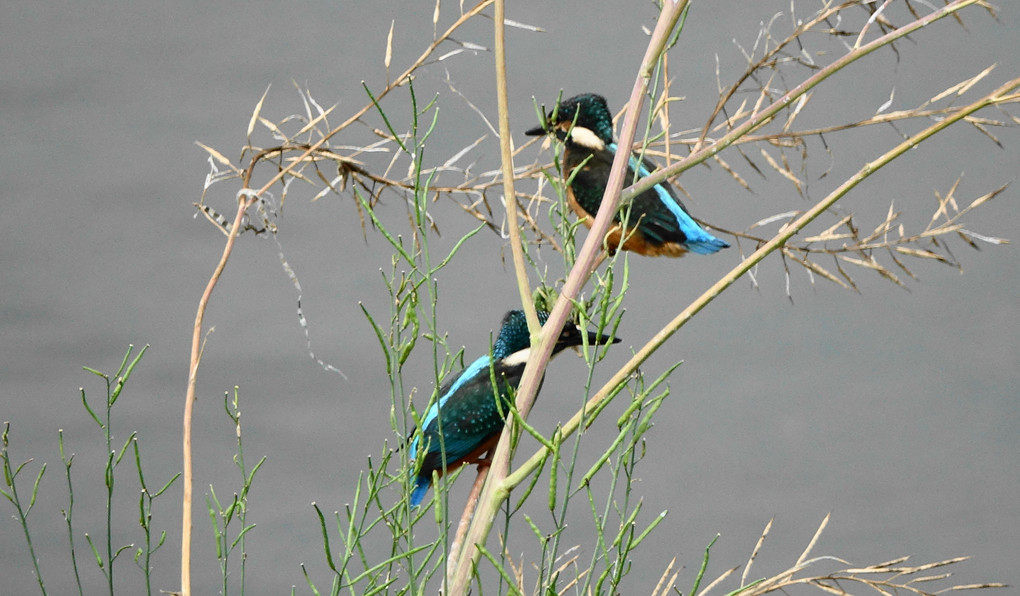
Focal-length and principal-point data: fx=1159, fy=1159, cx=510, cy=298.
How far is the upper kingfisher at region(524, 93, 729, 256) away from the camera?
115cm

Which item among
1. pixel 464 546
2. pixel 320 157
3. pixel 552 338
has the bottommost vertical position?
pixel 464 546

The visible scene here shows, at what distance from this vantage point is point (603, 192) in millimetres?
1173

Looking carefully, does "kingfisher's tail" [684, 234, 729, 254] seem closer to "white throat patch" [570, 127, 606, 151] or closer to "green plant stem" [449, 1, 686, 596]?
"white throat patch" [570, 127, 606, 151]

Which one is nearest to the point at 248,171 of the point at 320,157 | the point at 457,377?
the point at 320,157

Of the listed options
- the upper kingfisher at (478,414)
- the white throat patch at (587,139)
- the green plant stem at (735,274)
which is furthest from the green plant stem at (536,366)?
the white throat patch at (587,139)

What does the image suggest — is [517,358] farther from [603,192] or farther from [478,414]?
[603,192]

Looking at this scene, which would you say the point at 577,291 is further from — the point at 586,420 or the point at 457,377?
the point at 457,377

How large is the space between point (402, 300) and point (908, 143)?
1.08 feet

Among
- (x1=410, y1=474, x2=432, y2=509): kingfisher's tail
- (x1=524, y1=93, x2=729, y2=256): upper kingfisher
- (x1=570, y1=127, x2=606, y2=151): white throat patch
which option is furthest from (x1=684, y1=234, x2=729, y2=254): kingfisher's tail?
(x1=410, y1=474, x2=432, y2=509): kingfisher's tail

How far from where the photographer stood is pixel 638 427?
2.30 ft

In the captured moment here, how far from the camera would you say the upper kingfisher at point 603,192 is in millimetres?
1154

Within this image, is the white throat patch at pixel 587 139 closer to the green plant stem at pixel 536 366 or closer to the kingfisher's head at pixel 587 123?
the kingfisher's head at pixel 587 123

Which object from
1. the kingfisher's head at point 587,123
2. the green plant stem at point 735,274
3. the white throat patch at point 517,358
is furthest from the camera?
the kingfisher's head at point 587,123

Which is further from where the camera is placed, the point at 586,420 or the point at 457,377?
the point at 457,377
